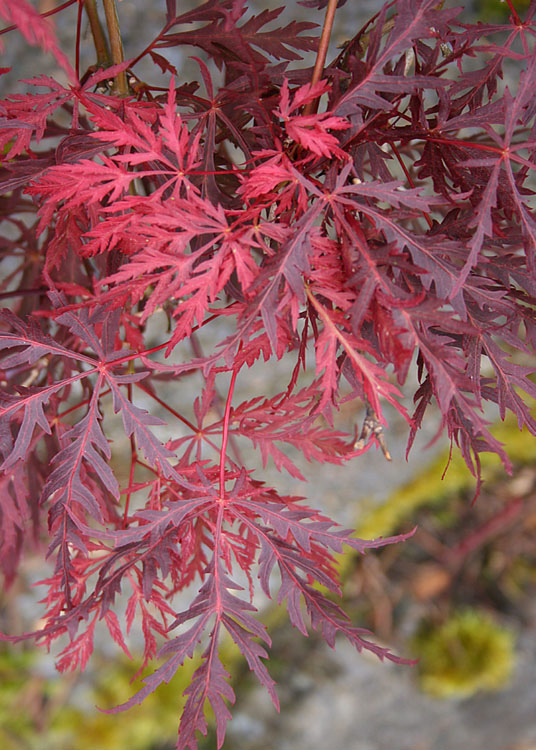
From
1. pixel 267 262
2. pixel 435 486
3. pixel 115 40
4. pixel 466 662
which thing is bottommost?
pixel 466 662

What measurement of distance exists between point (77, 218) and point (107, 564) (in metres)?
0.26

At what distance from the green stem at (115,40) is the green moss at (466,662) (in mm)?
1525

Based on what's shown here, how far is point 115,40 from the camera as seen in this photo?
469 mm

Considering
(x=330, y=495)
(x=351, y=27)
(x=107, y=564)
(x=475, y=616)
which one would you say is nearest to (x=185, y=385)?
(x=330, y=495)

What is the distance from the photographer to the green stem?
0.46 metres

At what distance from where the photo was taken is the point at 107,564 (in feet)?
1.33

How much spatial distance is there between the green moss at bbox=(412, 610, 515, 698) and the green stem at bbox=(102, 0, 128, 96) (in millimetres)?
1525

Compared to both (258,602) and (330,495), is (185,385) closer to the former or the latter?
(330,495)

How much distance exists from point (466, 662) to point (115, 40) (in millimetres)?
1610

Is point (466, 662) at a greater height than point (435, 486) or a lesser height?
lesser

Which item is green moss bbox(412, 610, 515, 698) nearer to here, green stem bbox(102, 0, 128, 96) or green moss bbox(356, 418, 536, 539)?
green moss bbox(356, 418, 536, 539)

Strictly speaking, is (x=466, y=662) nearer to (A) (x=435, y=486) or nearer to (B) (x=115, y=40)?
(A) (x=435, y=486)

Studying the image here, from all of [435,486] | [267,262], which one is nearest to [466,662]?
[435,486]

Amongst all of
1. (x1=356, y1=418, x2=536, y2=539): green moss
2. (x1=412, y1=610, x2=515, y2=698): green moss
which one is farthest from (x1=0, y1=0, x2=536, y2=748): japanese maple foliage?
(x1=412, y1=610, x2=515, y2=698): green moss
